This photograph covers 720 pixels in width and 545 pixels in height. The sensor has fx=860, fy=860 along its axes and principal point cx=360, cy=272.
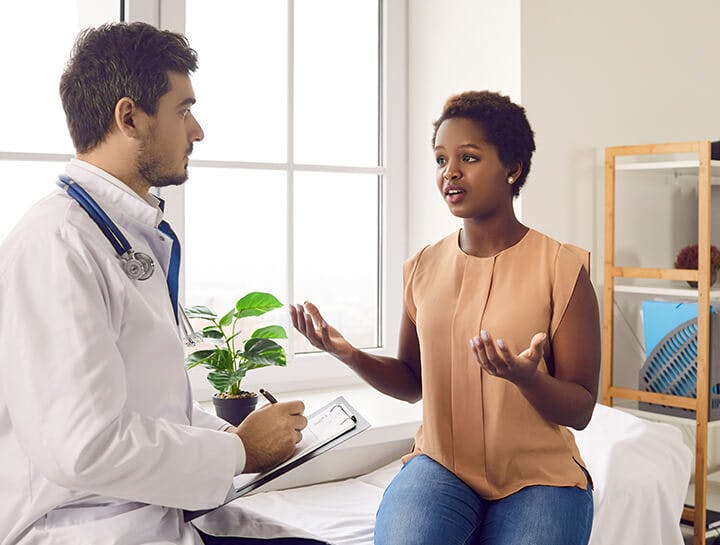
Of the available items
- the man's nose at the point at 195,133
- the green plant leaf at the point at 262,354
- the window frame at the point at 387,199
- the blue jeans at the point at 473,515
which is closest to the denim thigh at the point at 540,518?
the blue jeans at the point at 473,515

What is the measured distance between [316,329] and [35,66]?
4.26 feet

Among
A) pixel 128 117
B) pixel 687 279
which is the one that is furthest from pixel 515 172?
pixel 687 279

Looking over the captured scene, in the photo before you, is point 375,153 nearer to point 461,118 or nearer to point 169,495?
point 461,118

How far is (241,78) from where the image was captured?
2.64m

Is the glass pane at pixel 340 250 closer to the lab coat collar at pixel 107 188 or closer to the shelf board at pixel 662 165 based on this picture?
the shelf board at pixel 662 165

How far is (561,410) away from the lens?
1470mm

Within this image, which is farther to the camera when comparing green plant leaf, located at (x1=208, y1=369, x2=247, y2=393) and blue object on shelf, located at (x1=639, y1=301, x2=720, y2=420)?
blue object on shelf, located at (x1=639, y1=301, x2=720, y2=420)

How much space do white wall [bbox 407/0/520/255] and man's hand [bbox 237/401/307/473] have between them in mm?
1501

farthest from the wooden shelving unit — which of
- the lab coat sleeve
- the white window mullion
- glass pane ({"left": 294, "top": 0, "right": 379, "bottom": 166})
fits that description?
the lab coat sleeve

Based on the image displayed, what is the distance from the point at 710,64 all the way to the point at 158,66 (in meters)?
2.47

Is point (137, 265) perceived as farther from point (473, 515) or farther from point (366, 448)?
point (366, 448)

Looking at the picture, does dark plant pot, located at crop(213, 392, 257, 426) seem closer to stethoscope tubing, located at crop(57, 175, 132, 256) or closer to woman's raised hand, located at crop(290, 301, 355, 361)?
woman's raised hand, located at crop(290, 301, 355, 361)

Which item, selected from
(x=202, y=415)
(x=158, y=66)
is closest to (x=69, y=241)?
(x=158, y=66)

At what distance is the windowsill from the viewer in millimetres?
2316
